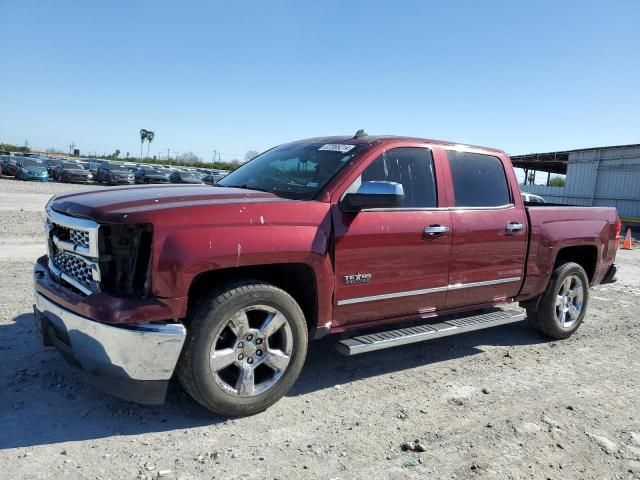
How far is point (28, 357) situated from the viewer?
4.07 metres

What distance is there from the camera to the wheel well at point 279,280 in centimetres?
335

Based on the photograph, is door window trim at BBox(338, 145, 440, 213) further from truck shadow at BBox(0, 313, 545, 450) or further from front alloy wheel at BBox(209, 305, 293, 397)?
truck shadow at BBox(0, 313, 545, 450)

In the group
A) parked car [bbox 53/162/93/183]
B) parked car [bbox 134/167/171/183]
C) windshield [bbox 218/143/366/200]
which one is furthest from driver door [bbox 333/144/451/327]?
parked car [bbox 53/162/93/183]

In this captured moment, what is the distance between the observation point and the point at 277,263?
3445mm

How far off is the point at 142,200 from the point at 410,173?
2155 millimetres

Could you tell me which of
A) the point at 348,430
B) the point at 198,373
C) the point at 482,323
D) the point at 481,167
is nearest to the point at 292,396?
the point at 348,430

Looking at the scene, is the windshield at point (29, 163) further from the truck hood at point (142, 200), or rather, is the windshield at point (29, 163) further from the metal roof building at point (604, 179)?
the truck hood at point (142, 200)

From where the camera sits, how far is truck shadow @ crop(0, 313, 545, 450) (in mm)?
3121

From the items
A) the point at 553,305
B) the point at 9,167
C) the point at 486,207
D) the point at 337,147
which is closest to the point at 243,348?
the point at 337,147

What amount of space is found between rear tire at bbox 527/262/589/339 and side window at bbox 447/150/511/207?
1173 mm

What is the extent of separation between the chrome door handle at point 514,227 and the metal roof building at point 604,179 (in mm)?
23396

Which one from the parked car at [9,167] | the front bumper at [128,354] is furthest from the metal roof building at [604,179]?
the parked car at [9,167]

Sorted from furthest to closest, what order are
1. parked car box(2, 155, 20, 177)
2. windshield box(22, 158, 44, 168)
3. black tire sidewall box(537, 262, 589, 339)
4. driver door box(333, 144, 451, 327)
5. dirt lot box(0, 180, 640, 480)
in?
1. parked car box(2, 155, 20, 177)
2. windshield box(22, 158, 44, 168)
3. black tire sidewall box(537, 262, 589, 339)
4. driver door box(333, 144, 451, 327)
5. dirt lot box(0, 180, 640, 480)

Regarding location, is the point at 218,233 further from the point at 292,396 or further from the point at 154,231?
the point at 292,396
